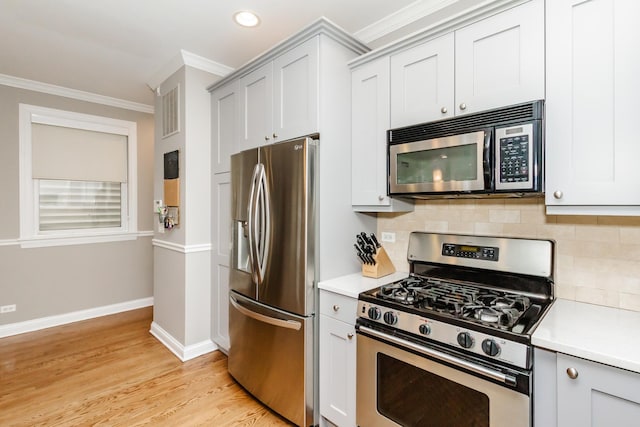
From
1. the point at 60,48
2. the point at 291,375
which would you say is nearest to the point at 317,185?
the point at 291,375

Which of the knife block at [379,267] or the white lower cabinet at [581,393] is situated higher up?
the knife block at [379,267]

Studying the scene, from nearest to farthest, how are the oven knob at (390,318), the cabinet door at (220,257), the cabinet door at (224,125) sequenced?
the oven knob at (390,318), the cabinet door at (224,125), the cabinet door at (220,257)

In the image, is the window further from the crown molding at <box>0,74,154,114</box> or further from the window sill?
the crown molding at <box>0,74,154,114</box>

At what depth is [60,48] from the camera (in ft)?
8.79

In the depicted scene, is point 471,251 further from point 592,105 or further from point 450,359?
point 592,105

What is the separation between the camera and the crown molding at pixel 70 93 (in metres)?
3.30

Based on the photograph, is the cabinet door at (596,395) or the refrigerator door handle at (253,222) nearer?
the cabinet door at (596,395)

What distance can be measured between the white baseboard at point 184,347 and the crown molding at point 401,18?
2.86 metres

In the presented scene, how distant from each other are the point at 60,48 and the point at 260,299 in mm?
2671

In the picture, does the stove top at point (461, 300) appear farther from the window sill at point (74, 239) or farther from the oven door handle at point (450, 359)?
the window sill at point (74, 239)

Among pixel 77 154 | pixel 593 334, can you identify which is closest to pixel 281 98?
pixel 593 334

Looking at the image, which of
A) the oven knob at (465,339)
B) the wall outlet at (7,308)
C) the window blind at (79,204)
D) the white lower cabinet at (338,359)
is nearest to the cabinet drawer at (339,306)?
the white lower cabinet at (338,359)

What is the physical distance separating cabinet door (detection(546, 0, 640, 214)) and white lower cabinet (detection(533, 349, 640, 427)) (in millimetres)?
604

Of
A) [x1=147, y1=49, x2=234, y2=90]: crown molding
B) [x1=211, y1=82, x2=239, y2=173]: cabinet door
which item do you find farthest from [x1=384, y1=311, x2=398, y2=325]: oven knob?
[x1=147, y1=49, x2=234, y2=90]: crown molding
